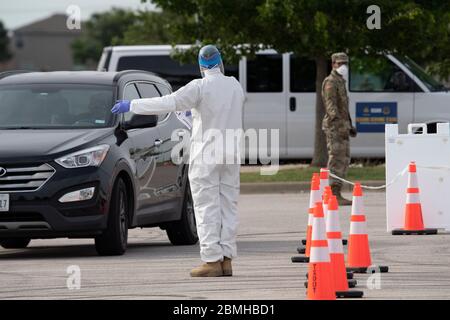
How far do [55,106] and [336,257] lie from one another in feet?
15.5

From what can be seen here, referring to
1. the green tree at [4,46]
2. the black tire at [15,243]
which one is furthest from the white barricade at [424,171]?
the green tree at [4,46]

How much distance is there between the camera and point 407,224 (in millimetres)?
14969

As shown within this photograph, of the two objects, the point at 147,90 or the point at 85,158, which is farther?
the point at 147,90

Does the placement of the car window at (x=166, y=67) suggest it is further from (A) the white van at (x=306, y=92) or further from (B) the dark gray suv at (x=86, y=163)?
(B) the dark gray suv at (x=86, y=163)

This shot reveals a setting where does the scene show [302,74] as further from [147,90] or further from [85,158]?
[85,158]

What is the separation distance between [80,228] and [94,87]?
1.94 meters

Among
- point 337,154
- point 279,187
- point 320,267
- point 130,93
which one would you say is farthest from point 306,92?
point 320,267

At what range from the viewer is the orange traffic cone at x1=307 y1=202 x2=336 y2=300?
31.1 ft

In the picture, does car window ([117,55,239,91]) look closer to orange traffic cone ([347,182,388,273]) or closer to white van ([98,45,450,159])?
white van ([98,45,450,159])

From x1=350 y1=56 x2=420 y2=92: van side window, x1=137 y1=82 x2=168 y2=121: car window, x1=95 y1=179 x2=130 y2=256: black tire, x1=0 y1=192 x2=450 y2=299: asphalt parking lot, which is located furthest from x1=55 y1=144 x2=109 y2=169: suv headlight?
x1=350 y1=56 x2=420 y2=92: van side window

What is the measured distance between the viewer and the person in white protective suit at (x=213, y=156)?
36.8 ft

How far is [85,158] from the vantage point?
12.8 metres

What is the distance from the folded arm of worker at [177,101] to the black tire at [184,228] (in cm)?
346

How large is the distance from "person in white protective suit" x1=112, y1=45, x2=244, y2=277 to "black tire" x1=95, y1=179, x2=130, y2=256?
5.92ft
